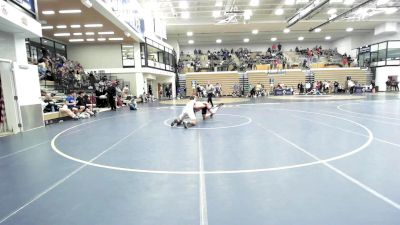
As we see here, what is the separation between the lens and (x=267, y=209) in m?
3.11

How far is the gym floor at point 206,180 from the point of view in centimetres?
303

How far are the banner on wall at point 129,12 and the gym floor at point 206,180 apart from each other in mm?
10418

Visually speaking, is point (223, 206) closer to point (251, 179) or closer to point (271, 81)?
point (251, 179)

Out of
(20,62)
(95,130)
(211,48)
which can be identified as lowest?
(95,130)

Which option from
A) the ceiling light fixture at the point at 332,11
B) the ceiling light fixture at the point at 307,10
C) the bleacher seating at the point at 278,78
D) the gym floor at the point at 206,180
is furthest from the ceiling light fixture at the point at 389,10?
the gym floor at the point at 206,180

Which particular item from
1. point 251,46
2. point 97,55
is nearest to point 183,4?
point 97,55

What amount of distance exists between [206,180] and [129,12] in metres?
17.1

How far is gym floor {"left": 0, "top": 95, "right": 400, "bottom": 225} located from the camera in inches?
119

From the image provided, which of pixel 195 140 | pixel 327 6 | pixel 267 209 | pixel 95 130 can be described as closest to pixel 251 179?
pixel 267 209

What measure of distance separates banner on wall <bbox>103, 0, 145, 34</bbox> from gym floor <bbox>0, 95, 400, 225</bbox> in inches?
410

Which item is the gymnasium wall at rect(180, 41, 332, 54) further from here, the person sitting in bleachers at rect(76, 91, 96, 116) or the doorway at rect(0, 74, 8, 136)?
the doorway at rect(0, 74, 8, 136)

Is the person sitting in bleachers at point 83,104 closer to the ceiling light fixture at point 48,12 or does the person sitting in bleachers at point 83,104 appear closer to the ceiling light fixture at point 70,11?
the ceiling light fixture at point 70,11

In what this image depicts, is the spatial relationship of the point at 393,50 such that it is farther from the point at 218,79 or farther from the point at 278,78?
the point at 218,79

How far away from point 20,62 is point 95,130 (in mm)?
3894
